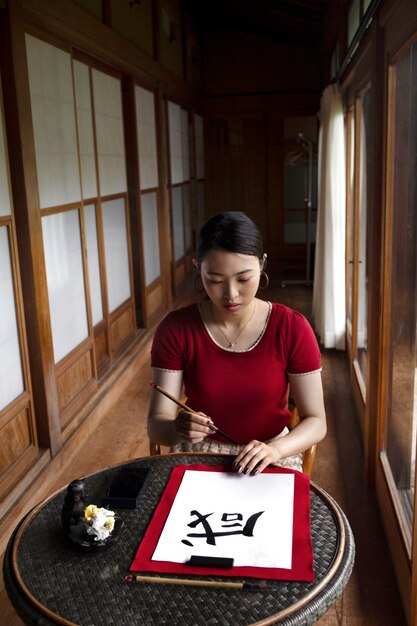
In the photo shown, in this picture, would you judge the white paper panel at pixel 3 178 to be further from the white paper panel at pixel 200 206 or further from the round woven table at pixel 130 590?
the white paper panel at pixel 200 206

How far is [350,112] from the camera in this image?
4141 millimetres

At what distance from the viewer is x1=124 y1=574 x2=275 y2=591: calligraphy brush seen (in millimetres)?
1013

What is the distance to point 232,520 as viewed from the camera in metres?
1.19

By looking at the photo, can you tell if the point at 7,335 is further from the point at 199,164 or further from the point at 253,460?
the point at 199,164

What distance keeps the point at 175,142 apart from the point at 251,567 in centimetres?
540

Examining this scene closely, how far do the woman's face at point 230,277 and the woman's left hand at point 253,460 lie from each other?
14.6 inches

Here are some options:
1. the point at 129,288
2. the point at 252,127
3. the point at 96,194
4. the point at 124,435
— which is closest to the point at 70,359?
the point at 124,435

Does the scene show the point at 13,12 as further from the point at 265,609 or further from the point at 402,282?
the point at 265,609

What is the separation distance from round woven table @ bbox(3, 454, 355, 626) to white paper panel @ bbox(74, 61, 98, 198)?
2.47 metres

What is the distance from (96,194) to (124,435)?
1.42m

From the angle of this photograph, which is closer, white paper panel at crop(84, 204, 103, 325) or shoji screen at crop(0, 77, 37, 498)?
shoji screen at crop(0, 77, 37, 498)

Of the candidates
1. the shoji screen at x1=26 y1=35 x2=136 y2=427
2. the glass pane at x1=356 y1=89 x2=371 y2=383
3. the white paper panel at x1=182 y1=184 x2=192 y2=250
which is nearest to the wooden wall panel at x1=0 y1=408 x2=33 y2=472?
the shoji screen at x1=26 y1=35 x2=136 y2=427

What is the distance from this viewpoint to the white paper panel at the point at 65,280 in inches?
112

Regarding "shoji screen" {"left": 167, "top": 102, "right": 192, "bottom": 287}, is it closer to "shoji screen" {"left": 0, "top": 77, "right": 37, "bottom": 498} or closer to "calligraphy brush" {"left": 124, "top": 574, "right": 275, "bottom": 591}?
"shoji screen" {"left": 0, "top": 77, "right": 37, "bottom": 498}
